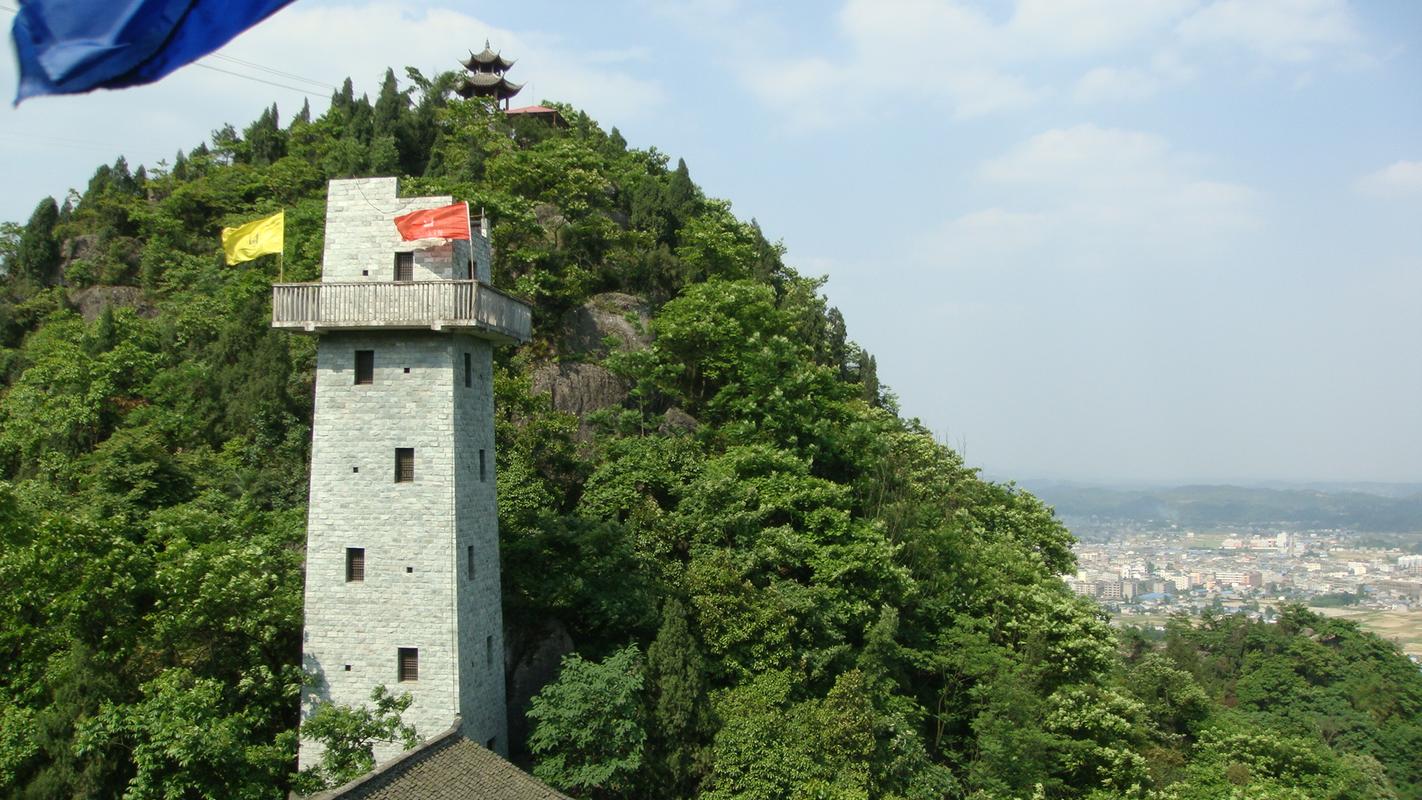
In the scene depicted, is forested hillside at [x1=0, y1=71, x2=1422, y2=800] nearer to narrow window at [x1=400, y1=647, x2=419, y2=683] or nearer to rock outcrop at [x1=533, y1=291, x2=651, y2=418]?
rock outcrop at [x1=533, y1=291, x2=651, y2=418]

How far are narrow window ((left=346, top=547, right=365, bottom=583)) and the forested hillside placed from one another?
179cm

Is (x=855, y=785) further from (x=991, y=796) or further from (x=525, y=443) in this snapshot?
(x=525, y=443)

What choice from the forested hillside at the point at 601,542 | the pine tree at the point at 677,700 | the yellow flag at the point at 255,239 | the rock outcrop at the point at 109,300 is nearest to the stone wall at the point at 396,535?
the forested hillside at the point at 601,542

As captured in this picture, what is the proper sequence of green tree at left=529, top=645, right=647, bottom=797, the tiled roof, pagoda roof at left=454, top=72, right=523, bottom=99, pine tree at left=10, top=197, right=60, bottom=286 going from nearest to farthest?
1. the tiled roof
2. green tree at left=529, top=645, right=647, bottom=797
3. pine tree at left=10, top=197, right=60, bottom=286
4. pagoda roof at left=454, top=72, right=523, bottom=99

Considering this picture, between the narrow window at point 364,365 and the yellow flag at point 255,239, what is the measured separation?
2750 mm

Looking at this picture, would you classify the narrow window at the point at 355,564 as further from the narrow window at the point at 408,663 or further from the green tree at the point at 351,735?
the green tree at the point at 351,735

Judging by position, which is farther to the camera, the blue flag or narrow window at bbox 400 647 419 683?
narrow window at bbox 400 647 419 683

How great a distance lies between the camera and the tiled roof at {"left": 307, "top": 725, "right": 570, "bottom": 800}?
16.4 metres

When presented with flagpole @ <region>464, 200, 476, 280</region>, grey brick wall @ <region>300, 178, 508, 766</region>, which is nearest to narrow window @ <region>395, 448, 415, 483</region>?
grey brick wall @ <region>300, 178, 508, 766</region>

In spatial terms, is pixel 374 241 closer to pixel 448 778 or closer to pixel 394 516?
pixel 394 516

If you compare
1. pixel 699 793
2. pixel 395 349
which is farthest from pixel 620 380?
pixel 699 793

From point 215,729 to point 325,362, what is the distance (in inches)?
309

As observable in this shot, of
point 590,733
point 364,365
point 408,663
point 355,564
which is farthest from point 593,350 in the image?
point 590,733

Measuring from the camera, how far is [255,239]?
21.1 m
